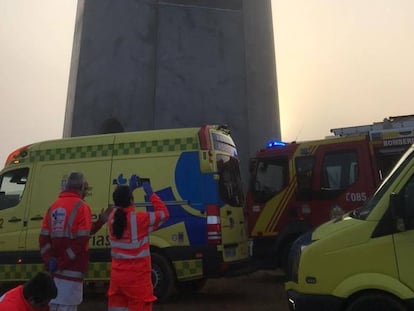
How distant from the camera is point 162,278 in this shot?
7246 mm

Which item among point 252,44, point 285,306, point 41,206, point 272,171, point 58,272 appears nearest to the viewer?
A: point 58,272

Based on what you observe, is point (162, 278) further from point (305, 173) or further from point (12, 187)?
point (305, 173)

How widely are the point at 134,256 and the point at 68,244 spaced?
60cm

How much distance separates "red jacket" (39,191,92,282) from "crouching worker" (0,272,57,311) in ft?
5.27

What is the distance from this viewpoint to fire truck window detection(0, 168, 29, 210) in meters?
8.10

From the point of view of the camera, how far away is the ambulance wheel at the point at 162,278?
7180mm

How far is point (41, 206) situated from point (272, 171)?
4226 millimetres

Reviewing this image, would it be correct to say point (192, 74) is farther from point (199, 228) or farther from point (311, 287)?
point (311, 287)

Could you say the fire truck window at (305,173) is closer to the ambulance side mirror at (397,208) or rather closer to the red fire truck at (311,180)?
the red fire truck at (311,180)

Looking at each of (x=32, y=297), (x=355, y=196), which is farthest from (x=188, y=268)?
(x=32, y=297)

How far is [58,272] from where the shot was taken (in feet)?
14.0

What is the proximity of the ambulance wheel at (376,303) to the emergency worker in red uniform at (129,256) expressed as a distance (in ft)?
5.99

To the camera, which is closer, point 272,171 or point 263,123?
point 272,171

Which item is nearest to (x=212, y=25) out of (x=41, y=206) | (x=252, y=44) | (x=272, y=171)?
(x=252, y=44)
